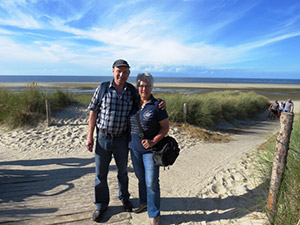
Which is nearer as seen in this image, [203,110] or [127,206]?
[127,206]

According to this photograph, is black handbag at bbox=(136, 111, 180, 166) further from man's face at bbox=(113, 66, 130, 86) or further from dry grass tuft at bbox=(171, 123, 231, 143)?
dry grass tuft at bbox=(171, 123, 231, 143)

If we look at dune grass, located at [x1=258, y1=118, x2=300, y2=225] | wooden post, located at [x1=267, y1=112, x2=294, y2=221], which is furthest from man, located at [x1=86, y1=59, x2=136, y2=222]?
dune grass, located at [x1=258, y1=118, x2=300, y2=225]

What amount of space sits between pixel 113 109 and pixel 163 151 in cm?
80

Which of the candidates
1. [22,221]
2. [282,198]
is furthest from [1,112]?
[282,198]

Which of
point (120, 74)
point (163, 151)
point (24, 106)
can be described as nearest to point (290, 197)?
point (163, 151)

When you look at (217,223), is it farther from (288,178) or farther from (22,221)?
(22,221)

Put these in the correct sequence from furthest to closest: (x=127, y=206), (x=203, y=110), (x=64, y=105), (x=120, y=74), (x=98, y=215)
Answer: (x=64, y=105) < (x=203, y=110) < (x=127, y=206) < (x=98, y=215) < (x=120, y=74)

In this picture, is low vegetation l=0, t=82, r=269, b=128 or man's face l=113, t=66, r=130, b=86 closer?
man's face l=113, t=66, r=130, b=86

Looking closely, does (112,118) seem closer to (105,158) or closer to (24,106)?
(105,158)

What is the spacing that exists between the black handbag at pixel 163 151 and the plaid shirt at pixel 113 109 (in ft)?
0.73

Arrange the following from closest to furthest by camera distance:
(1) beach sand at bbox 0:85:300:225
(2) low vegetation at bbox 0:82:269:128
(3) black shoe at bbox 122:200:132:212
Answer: (1) beach sand at bbox 0:85:300:225, (3) black shoe at bbox 122:200:132:212, (2) low vegetation at bbox 0:82:269:128

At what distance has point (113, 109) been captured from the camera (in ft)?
8.48

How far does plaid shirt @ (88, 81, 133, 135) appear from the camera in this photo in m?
2.59

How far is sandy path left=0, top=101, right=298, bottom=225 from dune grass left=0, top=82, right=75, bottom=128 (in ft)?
3.54
